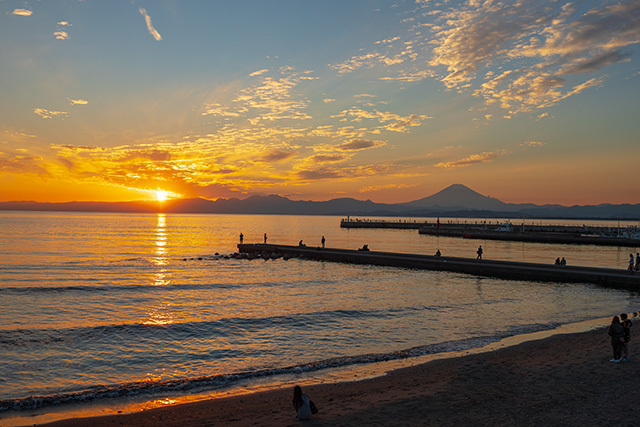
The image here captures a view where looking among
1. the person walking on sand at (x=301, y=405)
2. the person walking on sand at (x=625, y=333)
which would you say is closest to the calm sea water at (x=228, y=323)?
the person walking on sand at (x=301, y=405)

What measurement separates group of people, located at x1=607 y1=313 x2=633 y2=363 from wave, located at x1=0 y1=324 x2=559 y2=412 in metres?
4.69

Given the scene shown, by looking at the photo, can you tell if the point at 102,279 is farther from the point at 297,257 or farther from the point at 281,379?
the point at 281,379

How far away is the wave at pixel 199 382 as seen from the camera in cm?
1127

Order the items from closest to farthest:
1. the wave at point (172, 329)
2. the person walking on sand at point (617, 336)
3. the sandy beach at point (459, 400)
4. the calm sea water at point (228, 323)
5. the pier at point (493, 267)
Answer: the sandy beach at point (459, 400), the person walking on sand at point (617, 336), the calm sea water at point (228, 323), the wave at point (172, 329), the pier at point (493, 267)

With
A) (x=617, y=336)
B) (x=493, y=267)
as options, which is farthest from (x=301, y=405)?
(x=493, y=267)

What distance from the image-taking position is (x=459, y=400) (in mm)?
10531

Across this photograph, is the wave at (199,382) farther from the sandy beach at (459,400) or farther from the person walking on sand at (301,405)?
the person walking on sand at (301,405)

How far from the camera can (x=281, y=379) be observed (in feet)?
43.2

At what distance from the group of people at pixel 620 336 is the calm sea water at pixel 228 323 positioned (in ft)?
16.0

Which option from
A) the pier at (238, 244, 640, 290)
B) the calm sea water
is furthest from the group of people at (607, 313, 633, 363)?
the pier at (238, 244, 640, 290)

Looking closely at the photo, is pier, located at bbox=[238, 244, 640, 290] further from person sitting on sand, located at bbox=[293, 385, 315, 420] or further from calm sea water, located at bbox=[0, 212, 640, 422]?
person sitting on sand, located at bbox=[293, 385, 315, 420]

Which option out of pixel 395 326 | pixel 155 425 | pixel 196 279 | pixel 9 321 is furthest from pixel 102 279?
pixel 155 425

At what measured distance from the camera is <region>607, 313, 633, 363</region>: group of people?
42.0ft

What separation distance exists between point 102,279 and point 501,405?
36.0 metres
